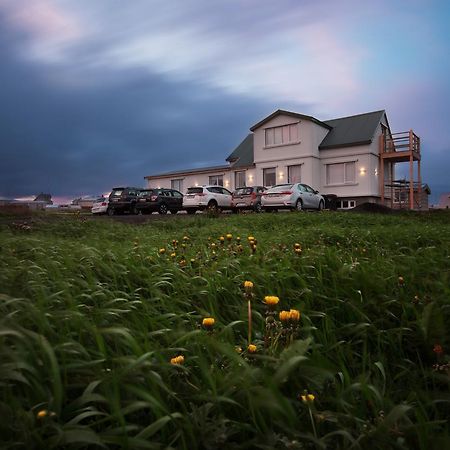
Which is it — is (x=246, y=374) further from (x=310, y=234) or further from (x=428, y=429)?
(x=310, y=234)

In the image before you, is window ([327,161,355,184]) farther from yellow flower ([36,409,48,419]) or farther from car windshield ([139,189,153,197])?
yellow flower ([36,409,48,419])

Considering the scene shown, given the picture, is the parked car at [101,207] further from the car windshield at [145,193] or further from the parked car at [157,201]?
the car windshield at [145,193]

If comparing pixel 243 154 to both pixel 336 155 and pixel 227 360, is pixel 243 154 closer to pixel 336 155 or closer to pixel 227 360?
pixel 336 155

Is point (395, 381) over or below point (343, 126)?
below

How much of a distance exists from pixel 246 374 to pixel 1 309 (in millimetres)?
1200

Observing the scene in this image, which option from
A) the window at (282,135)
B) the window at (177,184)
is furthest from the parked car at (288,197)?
the window at (177,184)

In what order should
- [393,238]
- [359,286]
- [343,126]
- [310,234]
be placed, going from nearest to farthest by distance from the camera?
[359,286] < [393,238] < [310,234] < [343,126]

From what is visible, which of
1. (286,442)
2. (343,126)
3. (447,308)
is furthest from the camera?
(343,126)

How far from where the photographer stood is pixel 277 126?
28781 millimetres

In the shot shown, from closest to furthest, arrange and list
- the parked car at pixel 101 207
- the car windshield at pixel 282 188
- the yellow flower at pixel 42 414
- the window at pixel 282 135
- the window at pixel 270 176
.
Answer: the yellow flower at pixel 42 414 → the car windshield at pixel 282 188 → the parked car at pixel 101 207 → the window at pixel 282 135 → the window at pixel 270 176

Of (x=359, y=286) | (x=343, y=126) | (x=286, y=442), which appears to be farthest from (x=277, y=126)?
(x=286, y=442)

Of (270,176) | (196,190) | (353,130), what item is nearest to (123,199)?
(196,190)

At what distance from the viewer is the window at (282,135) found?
28031mm

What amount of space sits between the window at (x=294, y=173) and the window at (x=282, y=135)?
6.59ft
